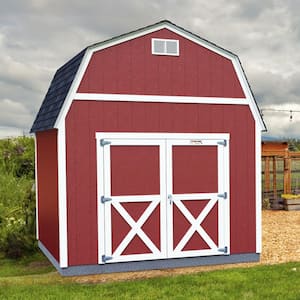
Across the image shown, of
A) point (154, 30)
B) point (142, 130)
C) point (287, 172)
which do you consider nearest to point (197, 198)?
point (142, 130)

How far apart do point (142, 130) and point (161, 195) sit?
115 cm

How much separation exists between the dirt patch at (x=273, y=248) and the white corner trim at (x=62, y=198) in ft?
1.44

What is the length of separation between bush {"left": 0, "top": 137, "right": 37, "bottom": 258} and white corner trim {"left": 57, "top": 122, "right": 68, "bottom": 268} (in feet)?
8.30

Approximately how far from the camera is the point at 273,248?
940cm

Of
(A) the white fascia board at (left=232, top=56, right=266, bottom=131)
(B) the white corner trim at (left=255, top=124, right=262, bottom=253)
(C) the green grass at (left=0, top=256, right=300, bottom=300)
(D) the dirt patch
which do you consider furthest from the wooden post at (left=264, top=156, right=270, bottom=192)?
(C) the green grass at (left=0, top=256, right=300, bottom=300)

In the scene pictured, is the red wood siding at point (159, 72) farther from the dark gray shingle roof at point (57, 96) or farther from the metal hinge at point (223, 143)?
the metal hinge at point (223, 143)

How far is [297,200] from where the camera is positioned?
15.9 m

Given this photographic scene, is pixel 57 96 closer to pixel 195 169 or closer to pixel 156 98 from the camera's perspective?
pixel 156 98

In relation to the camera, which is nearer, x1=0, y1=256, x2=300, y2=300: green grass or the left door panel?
x1=0, y1=256, x2=300, y2=300: green grass

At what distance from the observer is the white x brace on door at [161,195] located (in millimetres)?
7406

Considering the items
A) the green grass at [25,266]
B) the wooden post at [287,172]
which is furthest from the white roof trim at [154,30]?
the wooden post at [287,172]

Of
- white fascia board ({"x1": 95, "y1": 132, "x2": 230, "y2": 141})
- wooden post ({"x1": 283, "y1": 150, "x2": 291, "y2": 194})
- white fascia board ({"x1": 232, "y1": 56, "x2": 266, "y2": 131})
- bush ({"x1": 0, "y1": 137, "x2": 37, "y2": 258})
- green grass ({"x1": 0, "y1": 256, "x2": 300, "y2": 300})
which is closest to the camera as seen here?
green grass ({"x1": 0, "y1": 256, "x2": 300, "y2": 300})

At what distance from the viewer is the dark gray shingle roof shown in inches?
293

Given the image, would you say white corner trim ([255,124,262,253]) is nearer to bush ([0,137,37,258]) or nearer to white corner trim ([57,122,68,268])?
white corner trim ([57,122,68,268])
